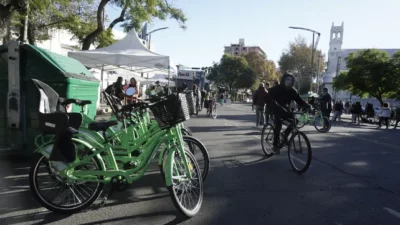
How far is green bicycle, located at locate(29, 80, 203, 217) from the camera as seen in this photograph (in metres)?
3.62

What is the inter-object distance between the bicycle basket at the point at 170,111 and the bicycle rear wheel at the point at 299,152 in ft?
9.32

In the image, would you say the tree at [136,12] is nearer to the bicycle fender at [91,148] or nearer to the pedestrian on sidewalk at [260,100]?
the pedestrian on sidewalk at [260,100]

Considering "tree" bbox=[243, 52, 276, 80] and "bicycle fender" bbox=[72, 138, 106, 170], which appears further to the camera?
"tree" bbox=[243, 52, 276, 80]

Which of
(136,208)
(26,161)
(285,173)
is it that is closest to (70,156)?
(136,208)

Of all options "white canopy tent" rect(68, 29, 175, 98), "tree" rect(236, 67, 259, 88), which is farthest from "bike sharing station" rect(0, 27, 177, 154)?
"tree" rect(236, 67, 259, 88)

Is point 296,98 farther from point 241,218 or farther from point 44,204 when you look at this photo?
point 44,204

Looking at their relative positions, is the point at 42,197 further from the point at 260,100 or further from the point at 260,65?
the point at 260,65

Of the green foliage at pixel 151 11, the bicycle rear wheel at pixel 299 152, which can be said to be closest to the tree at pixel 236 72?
the green foliage at pixel 151 11

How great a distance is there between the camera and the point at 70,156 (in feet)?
11.9

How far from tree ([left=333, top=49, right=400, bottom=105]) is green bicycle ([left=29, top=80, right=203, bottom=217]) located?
31637mm

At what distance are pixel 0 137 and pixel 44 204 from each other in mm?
2832

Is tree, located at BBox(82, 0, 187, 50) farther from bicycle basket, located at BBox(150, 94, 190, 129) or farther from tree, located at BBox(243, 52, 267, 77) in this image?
tree, located at BBox(243, 52, 267, 77)

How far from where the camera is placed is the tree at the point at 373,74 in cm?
3062

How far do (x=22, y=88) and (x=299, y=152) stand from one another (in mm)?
4901
